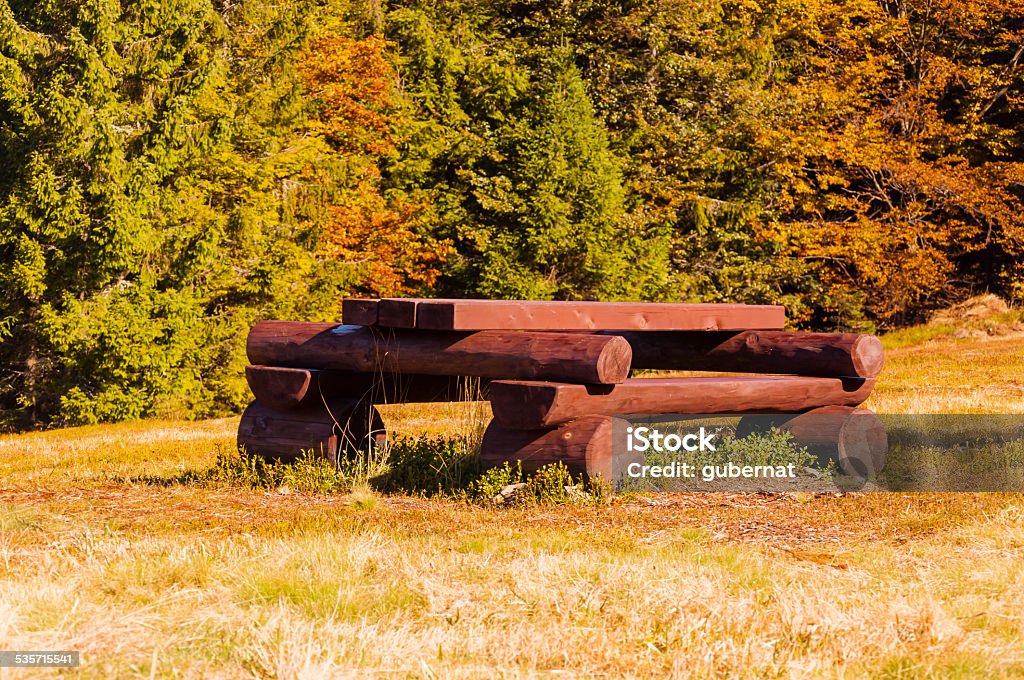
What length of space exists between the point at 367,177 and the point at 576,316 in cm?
2326

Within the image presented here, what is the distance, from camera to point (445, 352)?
8.48 m

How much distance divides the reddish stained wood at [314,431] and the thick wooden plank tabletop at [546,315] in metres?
1.09

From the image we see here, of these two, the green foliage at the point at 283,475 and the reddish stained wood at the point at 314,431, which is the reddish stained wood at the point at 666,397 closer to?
the green foliage at the point at 283,475

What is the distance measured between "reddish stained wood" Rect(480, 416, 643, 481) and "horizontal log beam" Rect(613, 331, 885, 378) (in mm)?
2625

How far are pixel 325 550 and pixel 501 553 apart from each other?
0.98 metres

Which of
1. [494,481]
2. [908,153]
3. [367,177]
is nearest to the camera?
[494,481]

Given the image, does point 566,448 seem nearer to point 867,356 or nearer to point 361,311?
point 361,311

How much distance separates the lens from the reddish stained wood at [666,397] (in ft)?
25.5

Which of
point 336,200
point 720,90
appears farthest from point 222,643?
point 720,90

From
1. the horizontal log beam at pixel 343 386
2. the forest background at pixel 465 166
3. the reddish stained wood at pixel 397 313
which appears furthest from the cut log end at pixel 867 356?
the forest background at pixel 465 166

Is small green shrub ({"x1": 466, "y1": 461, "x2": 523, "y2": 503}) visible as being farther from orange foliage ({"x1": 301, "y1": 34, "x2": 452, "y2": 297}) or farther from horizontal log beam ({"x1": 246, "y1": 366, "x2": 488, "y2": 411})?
orange foliage ({"x1": 301, "y1": 34, "x2": 452, "y2": 297})

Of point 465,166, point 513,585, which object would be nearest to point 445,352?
point 513,585

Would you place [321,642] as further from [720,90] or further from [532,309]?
[720,90]

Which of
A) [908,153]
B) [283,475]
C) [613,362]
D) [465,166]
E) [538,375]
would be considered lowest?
[283,475]
